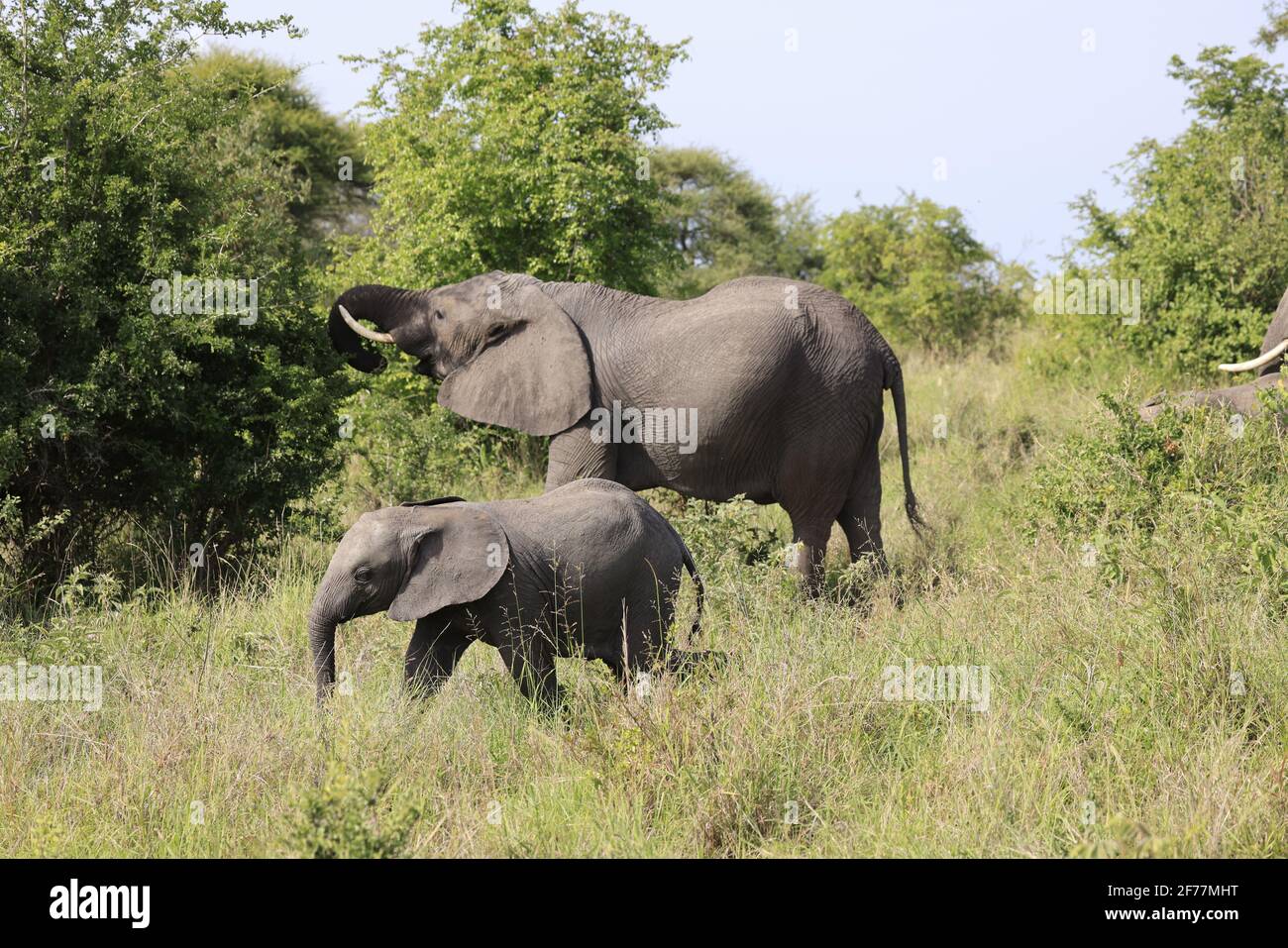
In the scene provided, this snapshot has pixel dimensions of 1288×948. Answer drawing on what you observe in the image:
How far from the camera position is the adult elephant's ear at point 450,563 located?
5.92 metres

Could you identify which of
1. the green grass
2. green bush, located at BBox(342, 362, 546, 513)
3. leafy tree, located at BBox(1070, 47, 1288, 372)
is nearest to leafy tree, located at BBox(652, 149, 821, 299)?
leafy tree, located at BBox(1070, 47, 1288, 372)

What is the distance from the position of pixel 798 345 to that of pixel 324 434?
321 cm

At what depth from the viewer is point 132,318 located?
28.1ft

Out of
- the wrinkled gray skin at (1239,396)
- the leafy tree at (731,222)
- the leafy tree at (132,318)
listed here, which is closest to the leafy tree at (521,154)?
the leafy tree at (132,318)

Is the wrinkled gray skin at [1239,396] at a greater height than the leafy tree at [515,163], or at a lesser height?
lesser

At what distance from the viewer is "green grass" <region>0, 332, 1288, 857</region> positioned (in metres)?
4.90

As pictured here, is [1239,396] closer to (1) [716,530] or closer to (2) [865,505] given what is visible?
(2) [865,505]

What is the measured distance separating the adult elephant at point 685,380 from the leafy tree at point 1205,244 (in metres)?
6.62

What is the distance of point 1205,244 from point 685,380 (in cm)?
798

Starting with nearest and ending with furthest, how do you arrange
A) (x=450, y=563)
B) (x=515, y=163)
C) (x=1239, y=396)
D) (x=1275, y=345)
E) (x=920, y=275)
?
(x=450, y=563)
(x=1239, y=396)
(x=1275, y=345)
(x=515, y=163)
(x=920, y=275)

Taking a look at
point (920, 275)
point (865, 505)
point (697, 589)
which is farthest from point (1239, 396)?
point (920, 275)

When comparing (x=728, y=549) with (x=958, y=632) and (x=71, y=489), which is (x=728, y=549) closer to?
(x=958, y=632)

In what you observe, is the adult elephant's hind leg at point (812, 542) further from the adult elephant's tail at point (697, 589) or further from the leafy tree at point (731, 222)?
the leafy tree at point (731, 222)
